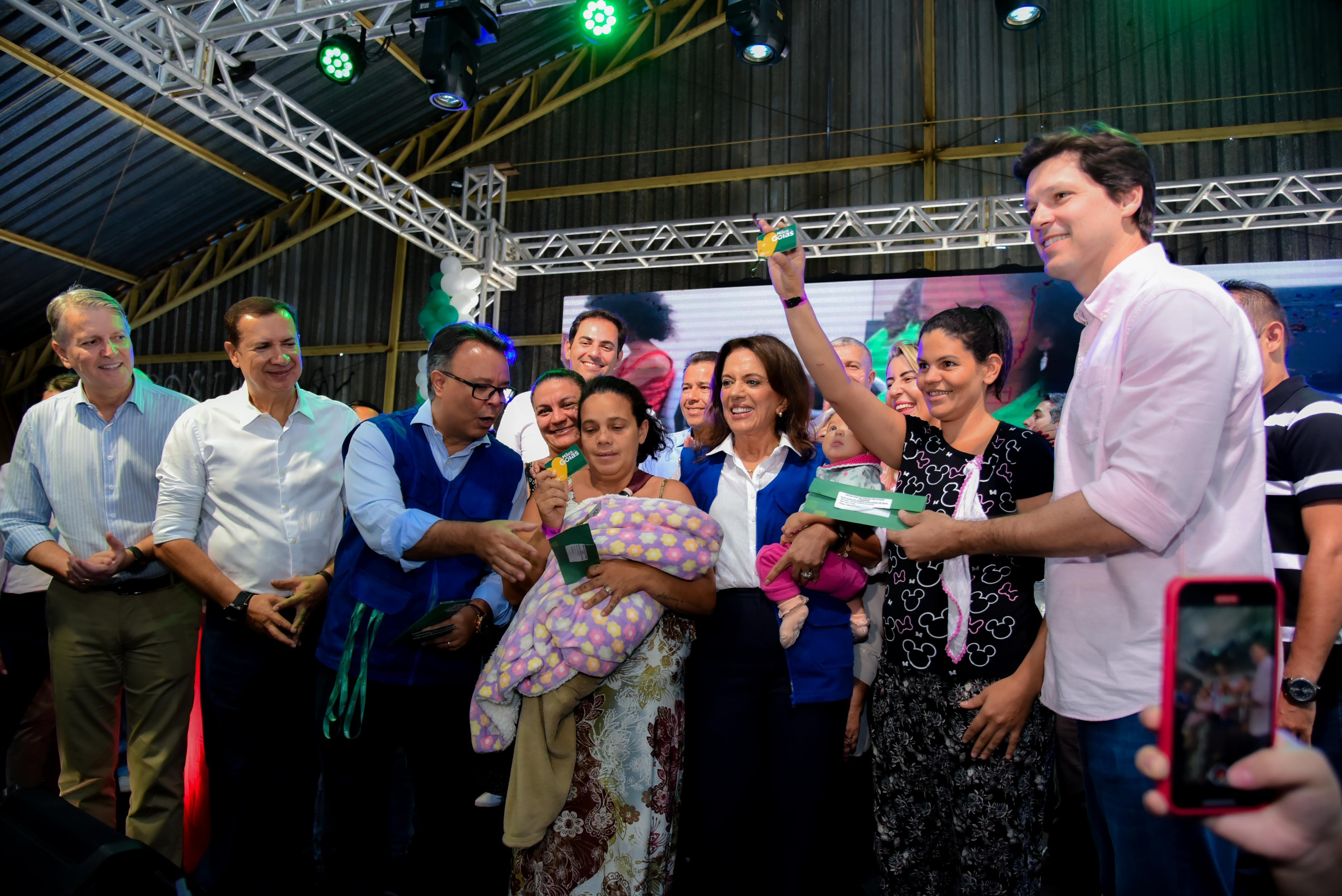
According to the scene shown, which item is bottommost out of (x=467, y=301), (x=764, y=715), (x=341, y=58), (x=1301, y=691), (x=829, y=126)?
(x=764, y=715)

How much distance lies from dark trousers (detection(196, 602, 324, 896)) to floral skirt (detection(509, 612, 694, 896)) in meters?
0.94

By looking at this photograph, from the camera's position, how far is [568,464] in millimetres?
2299

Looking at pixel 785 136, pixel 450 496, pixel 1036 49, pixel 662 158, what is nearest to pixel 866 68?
pixel 785 136

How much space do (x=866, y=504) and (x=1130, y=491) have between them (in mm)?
502

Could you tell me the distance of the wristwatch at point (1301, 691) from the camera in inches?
74.9

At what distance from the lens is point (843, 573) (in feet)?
7.14

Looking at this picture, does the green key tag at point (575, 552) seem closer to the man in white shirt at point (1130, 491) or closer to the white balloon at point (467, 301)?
the man in white shirt at point (1130, 491)

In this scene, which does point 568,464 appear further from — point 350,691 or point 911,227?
point 911,227

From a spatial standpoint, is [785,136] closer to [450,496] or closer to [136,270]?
[450,496]

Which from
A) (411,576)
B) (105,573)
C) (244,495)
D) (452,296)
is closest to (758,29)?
(452,296)

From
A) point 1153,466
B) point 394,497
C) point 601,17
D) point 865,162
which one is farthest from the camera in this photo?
point 865,162

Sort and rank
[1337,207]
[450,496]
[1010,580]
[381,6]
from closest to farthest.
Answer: [1010,580], [450,496], [381,6], [1337,207]

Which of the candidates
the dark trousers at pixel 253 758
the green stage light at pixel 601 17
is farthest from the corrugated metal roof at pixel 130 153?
the dark trousers at pixel 253 758

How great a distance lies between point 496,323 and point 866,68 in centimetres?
495
